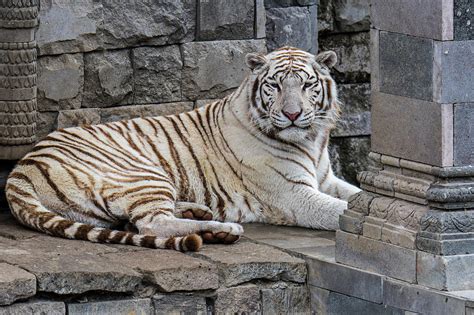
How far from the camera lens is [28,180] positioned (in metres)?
7.98

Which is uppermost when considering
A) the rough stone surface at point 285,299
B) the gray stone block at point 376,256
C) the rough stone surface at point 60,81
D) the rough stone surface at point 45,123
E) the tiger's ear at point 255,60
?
the tiger's ear at point 255,60

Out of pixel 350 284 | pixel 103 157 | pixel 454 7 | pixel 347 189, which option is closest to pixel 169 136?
pixel 103 157

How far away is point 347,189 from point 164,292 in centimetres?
198

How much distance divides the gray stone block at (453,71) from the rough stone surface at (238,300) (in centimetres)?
148

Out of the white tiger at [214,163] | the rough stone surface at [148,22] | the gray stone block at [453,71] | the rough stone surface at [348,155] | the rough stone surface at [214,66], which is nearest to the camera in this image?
the gray stone block at [453,71]

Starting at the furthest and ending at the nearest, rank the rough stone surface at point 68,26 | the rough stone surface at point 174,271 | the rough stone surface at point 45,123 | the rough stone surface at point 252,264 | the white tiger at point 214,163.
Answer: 1. the rough stone surface at point 45,123
2. the rough stone surface at point 68,26
3. the white tiger at point 214,163
4. the rough stone surface at point 252,264
5. the rough stone surface at point 174,271

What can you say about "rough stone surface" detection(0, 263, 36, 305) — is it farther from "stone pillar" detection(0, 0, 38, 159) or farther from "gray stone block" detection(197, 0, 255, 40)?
"gray stone block" detection(197, 0, 255, 40)

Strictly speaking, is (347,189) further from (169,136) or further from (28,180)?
(28,180)

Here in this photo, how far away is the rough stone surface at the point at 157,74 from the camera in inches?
355

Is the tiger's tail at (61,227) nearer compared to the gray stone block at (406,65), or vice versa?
the gray stone block at (406,65)

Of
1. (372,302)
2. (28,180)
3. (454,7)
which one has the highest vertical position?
(454,7)

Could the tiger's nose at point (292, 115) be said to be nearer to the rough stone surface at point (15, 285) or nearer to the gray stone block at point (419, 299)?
the gray stone block at point (419, 299)

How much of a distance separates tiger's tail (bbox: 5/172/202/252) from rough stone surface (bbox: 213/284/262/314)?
33 centimetres

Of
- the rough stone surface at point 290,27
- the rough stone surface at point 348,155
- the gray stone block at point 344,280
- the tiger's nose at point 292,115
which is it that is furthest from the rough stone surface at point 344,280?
the rough stone surface at point 348,155
